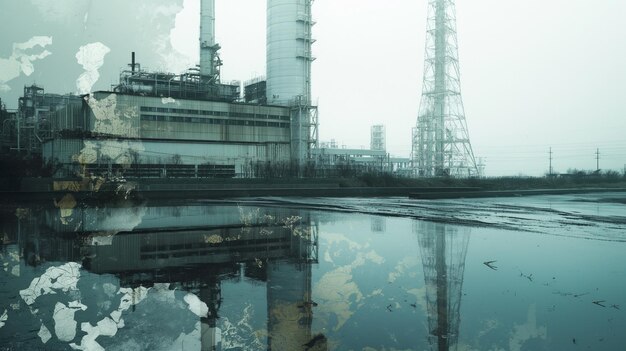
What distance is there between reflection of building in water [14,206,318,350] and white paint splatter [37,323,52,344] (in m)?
1.34

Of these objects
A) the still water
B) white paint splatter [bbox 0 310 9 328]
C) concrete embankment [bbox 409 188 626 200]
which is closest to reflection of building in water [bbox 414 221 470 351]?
the still water

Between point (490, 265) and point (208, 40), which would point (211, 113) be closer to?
point (208, 40)

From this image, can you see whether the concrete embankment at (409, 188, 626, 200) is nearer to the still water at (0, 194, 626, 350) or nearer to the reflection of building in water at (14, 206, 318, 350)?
the reflection of building in water at (14, 206, 318, 350)

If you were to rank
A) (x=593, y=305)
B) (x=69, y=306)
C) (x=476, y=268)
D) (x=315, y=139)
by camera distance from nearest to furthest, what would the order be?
(x=69, y=306), (x=593, y=305), (x=476, y=268), (x=315, y=139)

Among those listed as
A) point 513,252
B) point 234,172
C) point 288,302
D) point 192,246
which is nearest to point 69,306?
point 288,302

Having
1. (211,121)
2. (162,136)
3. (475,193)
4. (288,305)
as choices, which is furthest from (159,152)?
(288,305)

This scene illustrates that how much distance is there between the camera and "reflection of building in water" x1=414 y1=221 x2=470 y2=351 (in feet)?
14.1

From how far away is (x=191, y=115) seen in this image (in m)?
48.3

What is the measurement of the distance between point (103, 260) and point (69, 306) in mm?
2645

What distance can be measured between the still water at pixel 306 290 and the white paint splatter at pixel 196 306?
0.07 feet

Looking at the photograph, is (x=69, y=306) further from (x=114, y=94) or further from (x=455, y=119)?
(x=455, y=119)

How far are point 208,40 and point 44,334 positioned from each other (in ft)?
174

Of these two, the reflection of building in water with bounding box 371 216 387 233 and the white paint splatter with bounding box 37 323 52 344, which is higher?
the white paint splatter with bounding box 37 323 52 344

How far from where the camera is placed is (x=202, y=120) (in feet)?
160
